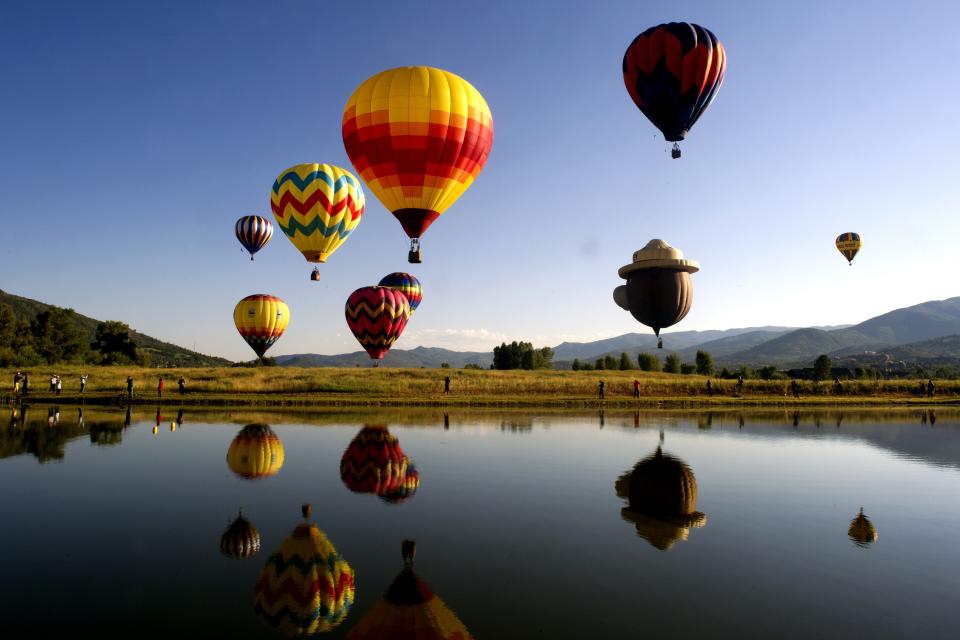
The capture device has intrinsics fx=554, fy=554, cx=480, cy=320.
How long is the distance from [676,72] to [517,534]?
91.2 ft

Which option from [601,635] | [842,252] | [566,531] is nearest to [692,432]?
[566,531]

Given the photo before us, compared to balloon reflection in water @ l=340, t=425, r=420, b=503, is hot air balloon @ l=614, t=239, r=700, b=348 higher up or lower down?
higher up

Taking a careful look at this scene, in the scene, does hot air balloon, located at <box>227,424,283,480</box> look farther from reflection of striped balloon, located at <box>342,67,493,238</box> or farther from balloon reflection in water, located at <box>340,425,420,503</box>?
reflection of striped balloon, located at <box>342,67,493,238</box>

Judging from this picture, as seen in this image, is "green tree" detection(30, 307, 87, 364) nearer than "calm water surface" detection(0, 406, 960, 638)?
No

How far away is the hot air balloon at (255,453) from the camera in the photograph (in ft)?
50.6

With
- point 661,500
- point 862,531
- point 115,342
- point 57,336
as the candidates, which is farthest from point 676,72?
point 57,336

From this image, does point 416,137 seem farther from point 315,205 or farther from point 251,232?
point 251,232

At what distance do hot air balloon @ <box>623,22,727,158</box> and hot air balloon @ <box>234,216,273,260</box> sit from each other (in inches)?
1624

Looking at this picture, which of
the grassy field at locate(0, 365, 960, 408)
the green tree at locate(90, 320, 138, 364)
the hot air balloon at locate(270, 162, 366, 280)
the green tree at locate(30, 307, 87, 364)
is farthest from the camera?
the green tree at locate(90, 320, 138, 364)

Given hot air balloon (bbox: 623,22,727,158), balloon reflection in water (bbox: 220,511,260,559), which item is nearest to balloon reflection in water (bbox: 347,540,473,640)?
balloon reflection in water (bbox: 220,511,260,559)

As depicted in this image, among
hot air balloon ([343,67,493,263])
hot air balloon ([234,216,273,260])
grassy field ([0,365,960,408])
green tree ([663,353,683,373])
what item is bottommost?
grassy field ([0,365,960,408])

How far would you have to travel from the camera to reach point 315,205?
40.2 m

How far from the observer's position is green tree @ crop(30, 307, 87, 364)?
303 feet

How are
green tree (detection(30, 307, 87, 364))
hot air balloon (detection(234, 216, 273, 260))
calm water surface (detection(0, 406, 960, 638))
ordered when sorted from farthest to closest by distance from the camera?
green tree (detection(30, 307, 87, 364)), hot air balloon (detection(234, 216, 273, 260)), calm water surface (detection(0, 406, 960, 638))
